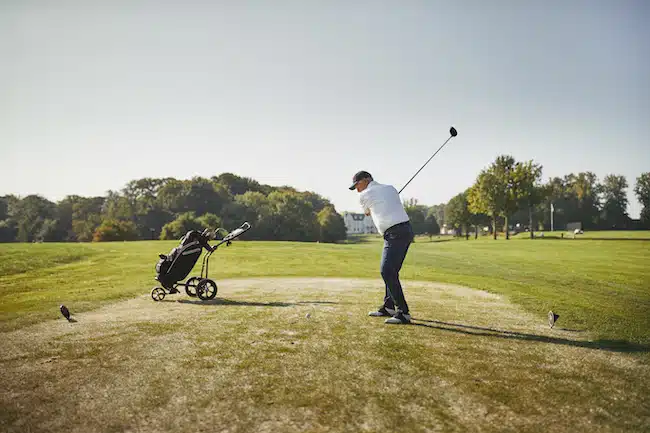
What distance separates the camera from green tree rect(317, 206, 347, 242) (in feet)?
316

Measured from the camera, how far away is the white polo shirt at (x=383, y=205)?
8062mm

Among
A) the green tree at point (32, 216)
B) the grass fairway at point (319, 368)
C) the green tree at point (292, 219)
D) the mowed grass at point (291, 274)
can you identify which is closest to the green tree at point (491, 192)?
the green tree at point (292, 219)

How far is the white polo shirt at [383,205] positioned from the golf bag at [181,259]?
4.94 metres

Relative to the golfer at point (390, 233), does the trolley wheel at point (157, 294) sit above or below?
→ below

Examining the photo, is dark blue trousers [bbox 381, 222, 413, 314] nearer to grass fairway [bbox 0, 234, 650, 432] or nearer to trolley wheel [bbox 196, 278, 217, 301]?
grass fairway [bbox 0, 234, 650, 432]

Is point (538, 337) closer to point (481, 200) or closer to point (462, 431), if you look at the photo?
point (462, 431)

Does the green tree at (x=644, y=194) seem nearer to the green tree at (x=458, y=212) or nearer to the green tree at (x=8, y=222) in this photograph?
the green tree at (x=458, y=212)

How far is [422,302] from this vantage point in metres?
10.2

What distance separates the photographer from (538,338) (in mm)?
6566

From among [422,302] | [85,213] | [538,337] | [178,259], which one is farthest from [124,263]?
[85,213]

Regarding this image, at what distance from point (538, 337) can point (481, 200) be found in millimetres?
67841

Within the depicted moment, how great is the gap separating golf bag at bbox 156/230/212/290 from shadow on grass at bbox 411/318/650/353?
6.39 m

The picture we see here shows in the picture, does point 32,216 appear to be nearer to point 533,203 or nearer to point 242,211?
point 242,211

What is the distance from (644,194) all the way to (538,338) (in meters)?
145
